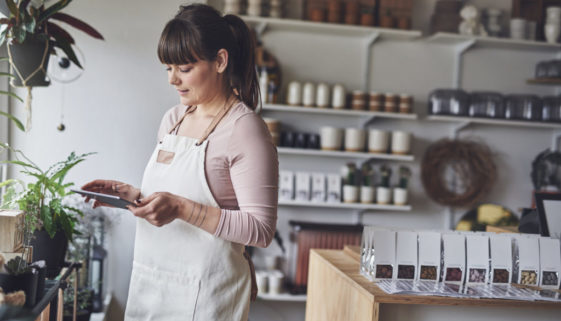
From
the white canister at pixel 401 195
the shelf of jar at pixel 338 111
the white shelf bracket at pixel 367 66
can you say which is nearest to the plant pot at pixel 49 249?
the shelf of jar at pixel 338 111

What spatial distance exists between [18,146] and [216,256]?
1.85 metres

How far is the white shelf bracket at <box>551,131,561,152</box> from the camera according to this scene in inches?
155

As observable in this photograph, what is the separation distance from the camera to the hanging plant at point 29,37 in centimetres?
182

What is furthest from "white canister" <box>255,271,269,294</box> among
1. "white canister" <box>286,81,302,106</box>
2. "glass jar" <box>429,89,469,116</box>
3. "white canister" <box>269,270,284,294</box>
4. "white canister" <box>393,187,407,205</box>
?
"glass jar" <box>429,89,469,116</box>

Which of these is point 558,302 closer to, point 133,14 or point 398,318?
point 398,318

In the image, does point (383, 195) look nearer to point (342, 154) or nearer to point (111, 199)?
point (342, 154)

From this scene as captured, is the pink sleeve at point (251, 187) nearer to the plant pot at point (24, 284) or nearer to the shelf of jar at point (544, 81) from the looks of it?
the plant pot at point (24, 284)

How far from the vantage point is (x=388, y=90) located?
3818 millimetres

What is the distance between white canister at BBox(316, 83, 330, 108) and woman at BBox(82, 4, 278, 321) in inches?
80.4

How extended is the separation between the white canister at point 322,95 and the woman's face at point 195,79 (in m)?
2.12

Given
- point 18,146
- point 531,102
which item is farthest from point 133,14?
point 531,102

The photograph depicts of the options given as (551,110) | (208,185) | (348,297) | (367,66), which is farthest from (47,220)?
(551,110)

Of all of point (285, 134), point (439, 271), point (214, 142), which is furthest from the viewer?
point (285, 134)

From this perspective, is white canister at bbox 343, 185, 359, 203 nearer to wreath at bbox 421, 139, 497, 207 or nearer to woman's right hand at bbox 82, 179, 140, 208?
wreath at bbox 421, 139, 497, 207
